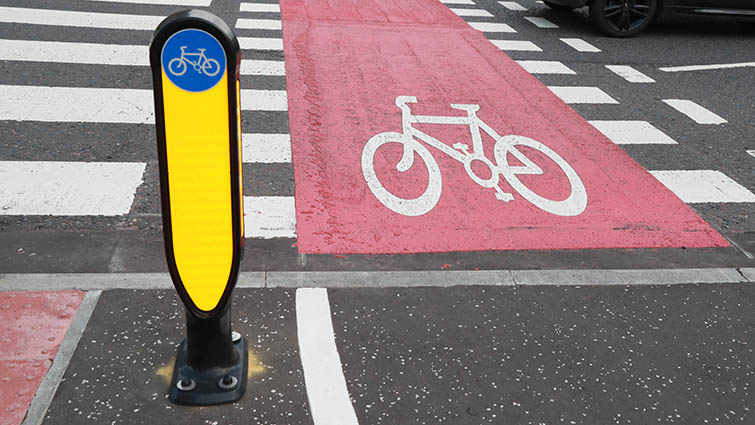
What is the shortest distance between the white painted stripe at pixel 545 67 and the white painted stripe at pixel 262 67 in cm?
291

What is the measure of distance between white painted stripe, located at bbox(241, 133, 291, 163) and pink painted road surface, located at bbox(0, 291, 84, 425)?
218 centimetres

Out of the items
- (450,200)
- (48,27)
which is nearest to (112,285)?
(450,200)

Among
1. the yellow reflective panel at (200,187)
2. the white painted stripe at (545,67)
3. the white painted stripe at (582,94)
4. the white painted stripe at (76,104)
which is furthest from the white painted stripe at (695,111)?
the yellow reflective panel at (200,187)

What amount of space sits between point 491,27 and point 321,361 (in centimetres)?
797

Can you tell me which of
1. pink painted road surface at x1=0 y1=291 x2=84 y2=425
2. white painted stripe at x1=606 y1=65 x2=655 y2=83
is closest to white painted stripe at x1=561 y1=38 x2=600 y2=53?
white painted stripe at x1=606 y1=65 x2=655 y2=83

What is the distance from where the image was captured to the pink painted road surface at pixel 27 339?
303 cm

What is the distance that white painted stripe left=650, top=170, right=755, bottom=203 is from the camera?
561cm

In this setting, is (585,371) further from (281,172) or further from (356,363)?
(281,172)

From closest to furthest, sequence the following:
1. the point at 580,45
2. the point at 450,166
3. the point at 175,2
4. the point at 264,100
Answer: the point at 450,166 < the point at 264,100 < the point at 580,45 < the point at 175,2

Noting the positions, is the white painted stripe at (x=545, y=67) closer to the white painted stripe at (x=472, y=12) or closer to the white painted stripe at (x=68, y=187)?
the white painted stripe at (x=472, y=12)

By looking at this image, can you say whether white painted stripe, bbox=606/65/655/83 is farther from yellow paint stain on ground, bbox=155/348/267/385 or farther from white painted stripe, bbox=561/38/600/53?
yellow paint stain on ground, bbox=155/348/267/385

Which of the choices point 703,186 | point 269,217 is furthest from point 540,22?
point 269,217

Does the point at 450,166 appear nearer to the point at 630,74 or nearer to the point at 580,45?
the point at 630,74

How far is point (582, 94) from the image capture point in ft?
25.6
